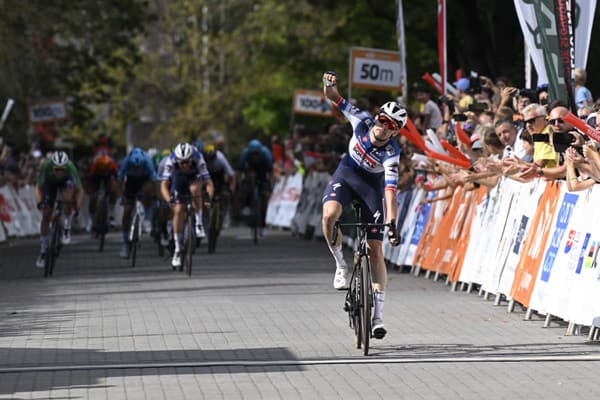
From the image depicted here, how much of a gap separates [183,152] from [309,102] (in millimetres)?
18674

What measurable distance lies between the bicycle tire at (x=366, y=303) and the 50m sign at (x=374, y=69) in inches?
655

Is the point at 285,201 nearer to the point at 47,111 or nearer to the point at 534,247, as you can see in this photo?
the point at 47,111

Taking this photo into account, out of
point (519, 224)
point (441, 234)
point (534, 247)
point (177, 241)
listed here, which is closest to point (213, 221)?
point (177, 241)

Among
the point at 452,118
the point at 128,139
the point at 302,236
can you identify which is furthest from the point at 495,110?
the point at 128,139

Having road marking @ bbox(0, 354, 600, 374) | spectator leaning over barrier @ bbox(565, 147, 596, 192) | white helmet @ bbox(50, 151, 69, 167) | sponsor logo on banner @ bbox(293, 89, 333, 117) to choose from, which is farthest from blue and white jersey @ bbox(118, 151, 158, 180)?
sponsor logo on banner @ bbox(293, 89, 333, 117)

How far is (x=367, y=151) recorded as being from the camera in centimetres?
1296

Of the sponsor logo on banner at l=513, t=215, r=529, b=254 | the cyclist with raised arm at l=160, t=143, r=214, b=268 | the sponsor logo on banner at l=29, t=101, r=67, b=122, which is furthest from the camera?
the sponsor logo on banner at l=29, t=101, r=67, b=122

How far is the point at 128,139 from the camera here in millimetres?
77812

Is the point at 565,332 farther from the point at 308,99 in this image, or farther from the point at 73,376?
the point at 308,99

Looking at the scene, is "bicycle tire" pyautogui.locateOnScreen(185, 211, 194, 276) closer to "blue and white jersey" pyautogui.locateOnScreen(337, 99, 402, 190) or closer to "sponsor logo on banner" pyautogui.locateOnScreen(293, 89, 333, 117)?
"blue and white jersey" pyautogui.locateOnScreen(337, 99, 402, 190)

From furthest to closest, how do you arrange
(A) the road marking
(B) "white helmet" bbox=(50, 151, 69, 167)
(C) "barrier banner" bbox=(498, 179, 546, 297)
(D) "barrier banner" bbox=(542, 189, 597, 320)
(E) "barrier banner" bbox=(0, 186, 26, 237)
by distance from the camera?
(E) "barrier banner" bbox=(0, 186, 26, 237), (B) "white helmet" bbox=(50, 151, 69, 167), (C) "barrier banner" bbox=(498, 179, 546, 297), (D) "barrier banner" bbox=(542, 189, 597, 320), (A) the road marking

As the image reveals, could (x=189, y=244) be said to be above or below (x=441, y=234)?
below

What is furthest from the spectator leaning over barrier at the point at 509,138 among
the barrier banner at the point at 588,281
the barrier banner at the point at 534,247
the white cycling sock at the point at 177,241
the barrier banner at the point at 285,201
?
the barrier banner at the point at 285,201

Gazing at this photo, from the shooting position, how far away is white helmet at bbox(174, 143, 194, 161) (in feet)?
68.7
